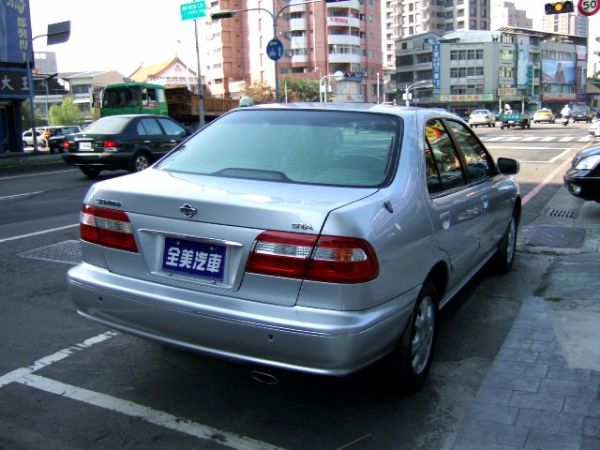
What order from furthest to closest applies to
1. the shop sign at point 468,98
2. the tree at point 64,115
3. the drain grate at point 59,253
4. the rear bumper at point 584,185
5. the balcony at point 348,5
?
the shop sign at point 468,98 < the balcony at point 348,5 < the tree at point 64,115 < the rear bumper at point 584,185 < the drain grate at point 59,253

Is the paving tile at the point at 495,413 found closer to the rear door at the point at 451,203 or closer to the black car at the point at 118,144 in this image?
the rear door at the point at 451,203

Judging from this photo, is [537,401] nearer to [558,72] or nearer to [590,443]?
[590,443]

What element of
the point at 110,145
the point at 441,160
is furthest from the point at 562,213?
the point at 110,145

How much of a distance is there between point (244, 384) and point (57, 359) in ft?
4.06

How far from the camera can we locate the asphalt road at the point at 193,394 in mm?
3008

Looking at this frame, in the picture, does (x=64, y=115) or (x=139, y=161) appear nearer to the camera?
(x=139, y=161)

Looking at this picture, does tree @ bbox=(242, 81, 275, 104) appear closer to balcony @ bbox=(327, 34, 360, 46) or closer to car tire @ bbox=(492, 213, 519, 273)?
balcony @ bbox=(327, 34, 360, 46)

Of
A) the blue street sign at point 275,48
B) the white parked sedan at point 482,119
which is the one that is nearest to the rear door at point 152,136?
the blue street sign at point 275,48

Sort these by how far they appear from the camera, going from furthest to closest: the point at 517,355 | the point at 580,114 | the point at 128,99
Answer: the point at 580,114
the point at 128,99
the point at 517,355

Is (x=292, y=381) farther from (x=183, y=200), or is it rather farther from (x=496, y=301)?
(x=496, y=301)

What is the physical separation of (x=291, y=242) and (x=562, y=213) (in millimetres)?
7382

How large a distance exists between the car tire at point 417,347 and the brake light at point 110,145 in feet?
38.0

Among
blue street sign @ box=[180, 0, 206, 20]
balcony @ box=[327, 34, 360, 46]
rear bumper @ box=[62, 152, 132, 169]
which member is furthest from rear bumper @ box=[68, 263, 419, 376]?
balcony @ box=[327, 34, 360, 46]

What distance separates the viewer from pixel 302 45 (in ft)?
322
